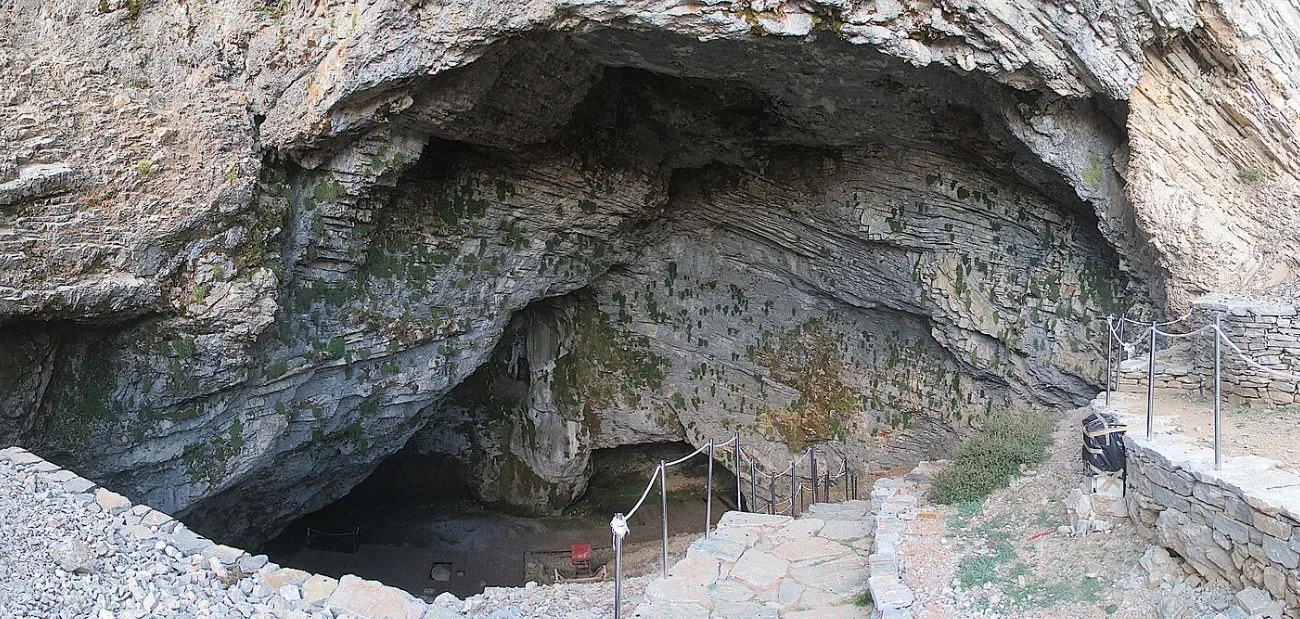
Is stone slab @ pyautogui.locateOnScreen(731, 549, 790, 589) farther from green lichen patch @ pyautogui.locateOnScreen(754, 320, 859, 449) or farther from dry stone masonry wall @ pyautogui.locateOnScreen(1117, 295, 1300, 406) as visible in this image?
green lichen patch @ pyautogui.locateOnScreen(754, 320, 859, 449)

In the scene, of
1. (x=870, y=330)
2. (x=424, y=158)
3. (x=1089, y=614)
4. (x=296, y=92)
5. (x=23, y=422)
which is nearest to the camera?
(x=1089, y=614)

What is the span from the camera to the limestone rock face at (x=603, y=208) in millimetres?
7812

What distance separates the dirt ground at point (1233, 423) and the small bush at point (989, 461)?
0.81 m

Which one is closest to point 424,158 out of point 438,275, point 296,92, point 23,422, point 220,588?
point 438,275

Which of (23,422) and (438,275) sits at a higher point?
(438,275)

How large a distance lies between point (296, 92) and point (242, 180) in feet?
3.88

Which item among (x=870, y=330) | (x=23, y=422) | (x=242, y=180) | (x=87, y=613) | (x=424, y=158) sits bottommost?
(x=87, y=613)

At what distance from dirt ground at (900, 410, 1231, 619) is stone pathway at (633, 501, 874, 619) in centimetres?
64

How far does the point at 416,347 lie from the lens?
12.6 metres

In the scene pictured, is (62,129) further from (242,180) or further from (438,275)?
(438,275)

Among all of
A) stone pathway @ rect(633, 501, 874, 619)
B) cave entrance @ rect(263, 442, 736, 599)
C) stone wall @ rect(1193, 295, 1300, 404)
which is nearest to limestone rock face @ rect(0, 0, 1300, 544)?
stone wall @ rect(1193, 295, 1300, 404)

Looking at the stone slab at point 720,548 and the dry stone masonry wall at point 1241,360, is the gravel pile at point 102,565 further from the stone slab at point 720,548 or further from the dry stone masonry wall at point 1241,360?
the dry stone masonry wall at point 1241,360

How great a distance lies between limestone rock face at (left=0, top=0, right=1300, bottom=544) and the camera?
781 centimetres

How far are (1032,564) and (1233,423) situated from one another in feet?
7.41
